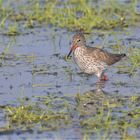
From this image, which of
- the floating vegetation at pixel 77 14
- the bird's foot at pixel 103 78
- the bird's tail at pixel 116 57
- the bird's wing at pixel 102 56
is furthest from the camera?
the floating vegetation at pixel 77 14

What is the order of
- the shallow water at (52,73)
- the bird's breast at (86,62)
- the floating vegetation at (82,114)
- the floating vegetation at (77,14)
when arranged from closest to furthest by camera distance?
the floating vegetation at (82,114)
the shallow water at (52,73)
the bird's breast at (86,62)
the floating vegetation at (77,14)

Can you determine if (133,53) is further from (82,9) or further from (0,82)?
(82,9)

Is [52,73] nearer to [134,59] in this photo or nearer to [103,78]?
[103,78]

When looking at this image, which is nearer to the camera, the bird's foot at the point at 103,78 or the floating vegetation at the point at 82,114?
the floating vegetation at the point at 82,114

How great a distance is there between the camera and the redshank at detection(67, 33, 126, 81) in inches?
465

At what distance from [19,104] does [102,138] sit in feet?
6.55

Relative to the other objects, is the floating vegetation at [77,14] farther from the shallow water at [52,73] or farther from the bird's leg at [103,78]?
the bird's leg at [103,78]

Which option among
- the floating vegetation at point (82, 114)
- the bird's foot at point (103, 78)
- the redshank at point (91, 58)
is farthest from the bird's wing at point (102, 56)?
the floating vegetation at point (82, 114)

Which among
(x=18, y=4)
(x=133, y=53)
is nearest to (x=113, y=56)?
(x=133, y=53)

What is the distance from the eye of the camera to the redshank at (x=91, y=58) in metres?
11.8

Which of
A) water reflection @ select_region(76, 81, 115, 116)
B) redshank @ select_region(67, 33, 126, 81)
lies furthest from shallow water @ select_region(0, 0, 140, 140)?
redshank @ select_region(67, 33, 126, 81)

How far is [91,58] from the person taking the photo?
11.9 meters

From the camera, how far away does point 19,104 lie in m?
10.3

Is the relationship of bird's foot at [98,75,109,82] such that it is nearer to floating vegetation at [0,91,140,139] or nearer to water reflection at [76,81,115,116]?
water reflection at [76,81,115,116]
